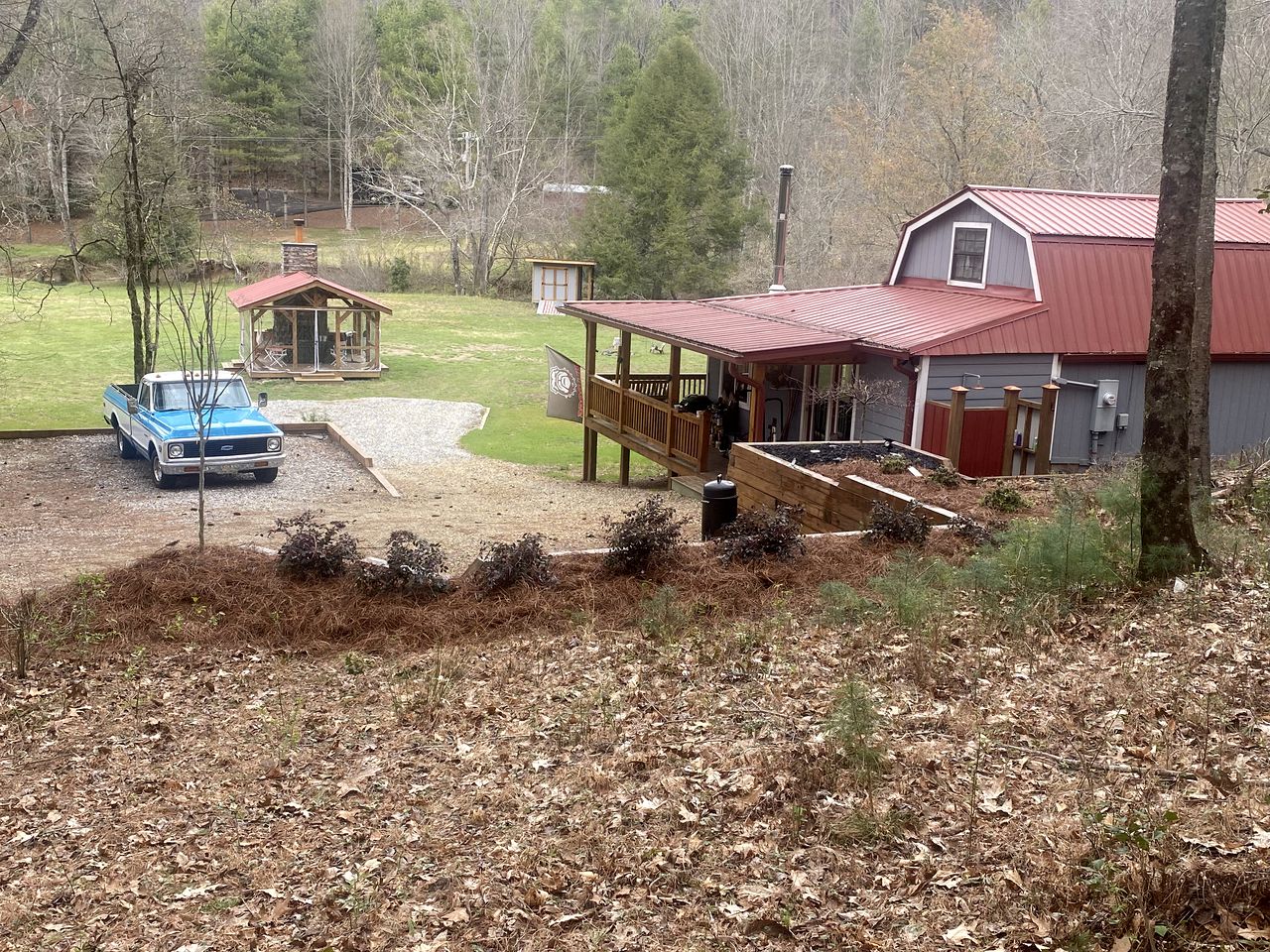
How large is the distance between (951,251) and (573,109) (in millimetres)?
53081

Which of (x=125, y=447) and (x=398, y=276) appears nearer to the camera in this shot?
(x=125, y=447)

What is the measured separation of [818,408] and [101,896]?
1529 cm

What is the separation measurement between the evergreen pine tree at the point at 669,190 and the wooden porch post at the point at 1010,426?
1370 inches

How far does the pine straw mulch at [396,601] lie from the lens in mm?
8750

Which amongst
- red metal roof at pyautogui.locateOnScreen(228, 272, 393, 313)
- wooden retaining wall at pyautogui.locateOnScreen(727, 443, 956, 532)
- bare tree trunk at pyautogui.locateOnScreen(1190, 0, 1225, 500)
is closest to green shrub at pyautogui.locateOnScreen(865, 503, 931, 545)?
wooden retaining wall at pyautogui.locateOnScreen(727, 443, 956, 532)

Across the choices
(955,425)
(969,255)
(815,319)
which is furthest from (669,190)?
(955,425)

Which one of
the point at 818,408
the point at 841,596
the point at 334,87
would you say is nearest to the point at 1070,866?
the point at 841,596

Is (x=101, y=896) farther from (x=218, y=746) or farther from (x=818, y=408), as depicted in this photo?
(x=818, y=408)

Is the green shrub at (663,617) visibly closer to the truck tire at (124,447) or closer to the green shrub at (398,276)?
the truck tire at (124,447)

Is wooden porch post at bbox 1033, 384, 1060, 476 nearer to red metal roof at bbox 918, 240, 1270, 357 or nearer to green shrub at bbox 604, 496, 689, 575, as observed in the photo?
red metal roof at bbox 918, 240, 1270, 357

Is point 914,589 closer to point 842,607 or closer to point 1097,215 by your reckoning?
point 842,607

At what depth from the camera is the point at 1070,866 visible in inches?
173

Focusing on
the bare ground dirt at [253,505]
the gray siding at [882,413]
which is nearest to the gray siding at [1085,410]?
the gray siding at [882,413]

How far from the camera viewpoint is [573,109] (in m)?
67.6
